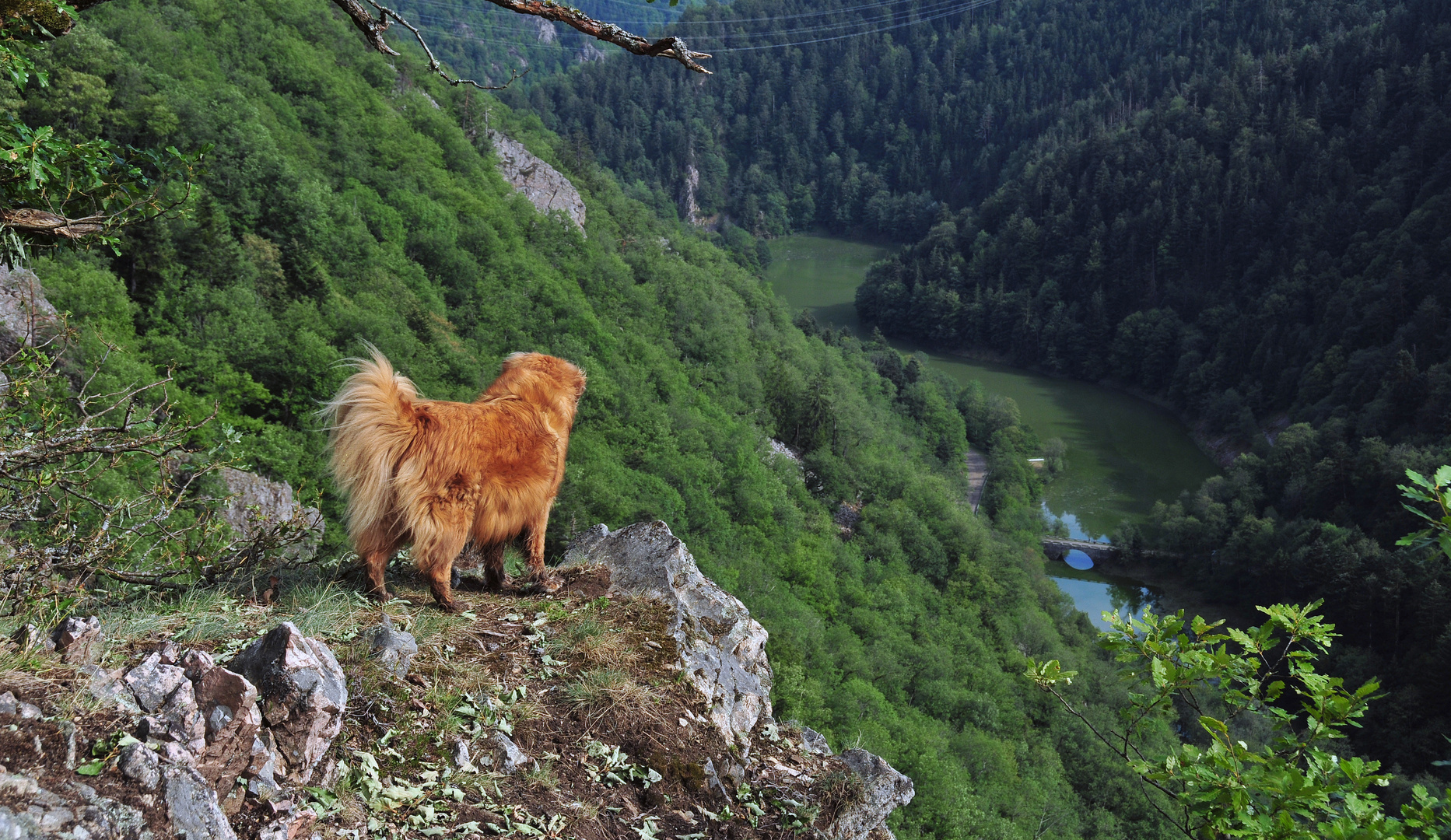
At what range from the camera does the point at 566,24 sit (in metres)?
3.89

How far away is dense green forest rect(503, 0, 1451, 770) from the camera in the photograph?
190ft

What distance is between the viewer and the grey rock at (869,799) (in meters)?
5.20

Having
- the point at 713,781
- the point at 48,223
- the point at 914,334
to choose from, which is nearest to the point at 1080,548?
the point at 914,334

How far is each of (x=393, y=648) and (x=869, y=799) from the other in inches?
117

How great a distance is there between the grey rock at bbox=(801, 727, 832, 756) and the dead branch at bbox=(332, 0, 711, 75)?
4471 mm

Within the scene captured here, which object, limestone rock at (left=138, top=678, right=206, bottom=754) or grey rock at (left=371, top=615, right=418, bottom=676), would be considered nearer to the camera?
limestone rock at (left=138, top=678, right=206, bottom=754)

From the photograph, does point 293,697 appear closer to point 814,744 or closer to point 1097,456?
point 814,744

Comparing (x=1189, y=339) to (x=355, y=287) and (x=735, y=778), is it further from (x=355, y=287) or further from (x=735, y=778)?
(x=735, y=778)

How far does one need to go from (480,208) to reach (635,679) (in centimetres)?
4989

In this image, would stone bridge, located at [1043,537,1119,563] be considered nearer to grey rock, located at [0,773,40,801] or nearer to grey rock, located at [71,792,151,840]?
grey rock, located at [71,792,151,840]

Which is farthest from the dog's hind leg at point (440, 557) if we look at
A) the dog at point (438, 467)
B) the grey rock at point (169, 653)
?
the grey rock at point (169, 653)

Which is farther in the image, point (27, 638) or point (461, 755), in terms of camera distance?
point (461, 755)

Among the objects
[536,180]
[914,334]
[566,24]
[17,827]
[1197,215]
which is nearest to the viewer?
[17,827]

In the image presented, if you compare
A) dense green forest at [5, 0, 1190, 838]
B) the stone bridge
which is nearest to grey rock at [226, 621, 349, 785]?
dense green forest at [5, 0, 1190, 838]
